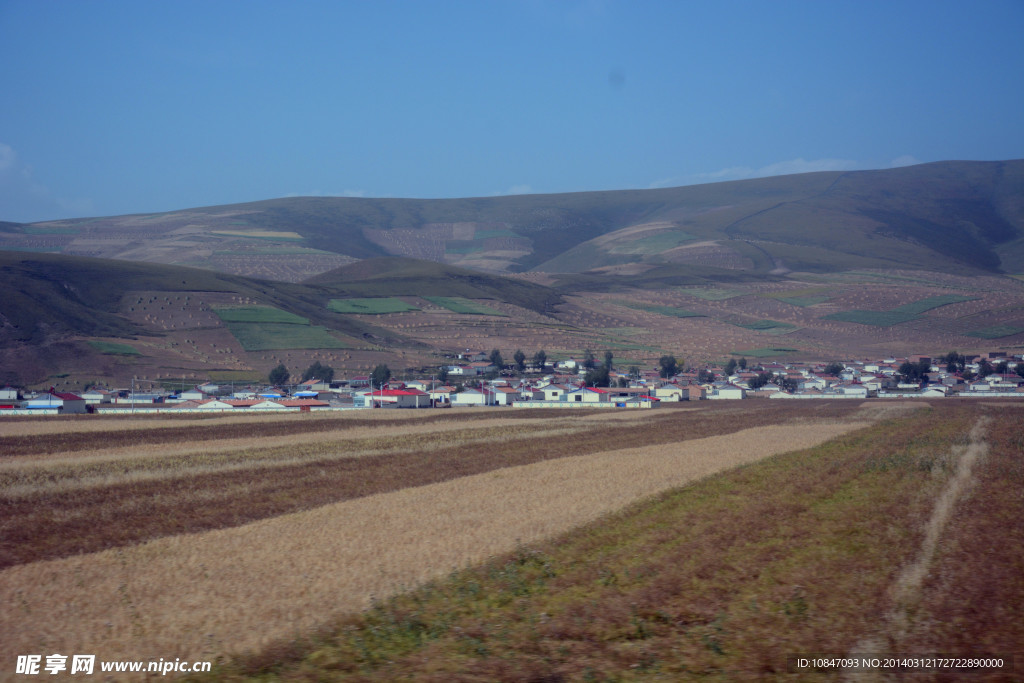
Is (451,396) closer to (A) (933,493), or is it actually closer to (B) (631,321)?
(A) (933,493)

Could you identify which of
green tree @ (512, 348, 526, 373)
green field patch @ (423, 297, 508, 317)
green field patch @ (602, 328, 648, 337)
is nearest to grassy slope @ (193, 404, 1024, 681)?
green tree @ (512, 348, 526, 373)

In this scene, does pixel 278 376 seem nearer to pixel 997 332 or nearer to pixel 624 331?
pixel 624 331

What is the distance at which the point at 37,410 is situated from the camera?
62.9 metres

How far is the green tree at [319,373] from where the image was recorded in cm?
9465

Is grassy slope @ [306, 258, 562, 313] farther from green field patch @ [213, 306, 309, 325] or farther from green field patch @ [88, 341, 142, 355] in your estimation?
green field patch @ [88, 341, 142, 355]

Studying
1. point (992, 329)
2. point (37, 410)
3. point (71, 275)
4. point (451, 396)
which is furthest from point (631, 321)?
point (37, 410)

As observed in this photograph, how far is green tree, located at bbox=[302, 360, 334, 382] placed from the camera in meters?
94.7

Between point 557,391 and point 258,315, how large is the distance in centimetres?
5526

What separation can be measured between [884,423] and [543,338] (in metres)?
92.9

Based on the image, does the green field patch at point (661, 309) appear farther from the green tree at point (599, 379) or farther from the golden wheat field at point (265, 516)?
the golden wheat field at point (265, 516)

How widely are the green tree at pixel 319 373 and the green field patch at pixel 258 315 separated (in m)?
24.6

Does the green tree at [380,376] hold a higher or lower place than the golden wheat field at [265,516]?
higher

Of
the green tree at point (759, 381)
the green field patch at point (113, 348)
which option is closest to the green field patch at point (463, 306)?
the green tree at point (759, 381)

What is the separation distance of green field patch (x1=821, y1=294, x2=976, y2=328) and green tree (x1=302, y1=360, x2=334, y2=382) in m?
103
